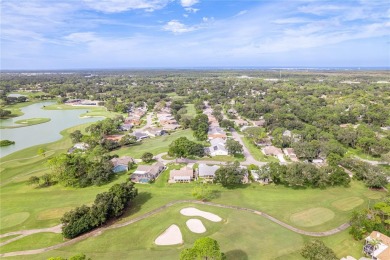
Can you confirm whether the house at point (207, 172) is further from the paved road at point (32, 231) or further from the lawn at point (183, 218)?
the paved road at point (32, 231)

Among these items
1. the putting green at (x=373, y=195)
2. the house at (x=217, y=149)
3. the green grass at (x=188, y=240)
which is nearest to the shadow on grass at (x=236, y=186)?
the green grass at (x=188, y=240)

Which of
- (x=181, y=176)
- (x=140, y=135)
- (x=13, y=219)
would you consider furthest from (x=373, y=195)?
(x=140, y=135)

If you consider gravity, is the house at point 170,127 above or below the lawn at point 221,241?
above

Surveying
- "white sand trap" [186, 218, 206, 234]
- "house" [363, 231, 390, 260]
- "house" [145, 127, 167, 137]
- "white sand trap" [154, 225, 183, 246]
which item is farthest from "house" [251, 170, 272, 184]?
"house" [145, 127, 167, 137]

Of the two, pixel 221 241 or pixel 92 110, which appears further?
pixel 92 110

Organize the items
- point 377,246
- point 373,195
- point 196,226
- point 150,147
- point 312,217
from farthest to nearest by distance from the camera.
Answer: point 150,147, point 373,195, point 312,217, point 196,226, point 377,246

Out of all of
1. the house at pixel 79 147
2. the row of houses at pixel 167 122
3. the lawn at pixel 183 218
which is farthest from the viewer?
the row of houses at pixel 167 122

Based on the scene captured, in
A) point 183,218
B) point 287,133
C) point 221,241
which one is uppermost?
point 287,133

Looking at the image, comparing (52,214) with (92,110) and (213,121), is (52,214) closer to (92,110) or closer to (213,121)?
(213,121)
